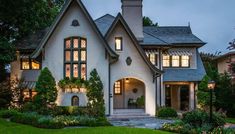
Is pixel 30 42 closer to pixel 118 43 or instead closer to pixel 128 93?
pixel 118 43

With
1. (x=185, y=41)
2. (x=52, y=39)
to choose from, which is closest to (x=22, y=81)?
(x=52, y=39)

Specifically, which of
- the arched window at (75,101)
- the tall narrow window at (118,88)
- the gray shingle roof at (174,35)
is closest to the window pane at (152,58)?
the gray shingle roof at (174,35)

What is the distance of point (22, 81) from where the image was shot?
3628 cm

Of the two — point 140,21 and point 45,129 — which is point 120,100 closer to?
point 140,21

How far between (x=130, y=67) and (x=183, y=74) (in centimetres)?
689

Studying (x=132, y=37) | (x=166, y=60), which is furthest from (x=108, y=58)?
(x=166, y=60)

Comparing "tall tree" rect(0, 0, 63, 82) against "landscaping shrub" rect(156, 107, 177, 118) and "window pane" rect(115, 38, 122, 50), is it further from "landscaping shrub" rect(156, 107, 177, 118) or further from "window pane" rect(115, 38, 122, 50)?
"landscaping shrub" rect(156, 107, 177, 118)

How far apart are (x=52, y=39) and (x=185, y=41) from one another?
13502 millimetres

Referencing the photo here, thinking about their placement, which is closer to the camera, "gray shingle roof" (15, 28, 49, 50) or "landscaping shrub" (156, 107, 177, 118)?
"landscaping shrub" (156, 107, 177, 118)

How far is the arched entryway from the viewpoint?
37.2 meters

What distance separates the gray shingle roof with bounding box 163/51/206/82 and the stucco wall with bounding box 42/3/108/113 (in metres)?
7.80

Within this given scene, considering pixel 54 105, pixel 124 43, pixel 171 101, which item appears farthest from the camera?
pixel 171 101

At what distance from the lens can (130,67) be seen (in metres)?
35.0

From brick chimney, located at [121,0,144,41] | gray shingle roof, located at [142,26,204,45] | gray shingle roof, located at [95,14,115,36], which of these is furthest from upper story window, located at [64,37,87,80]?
gray shingle roof, located at [142,26,204,45]
